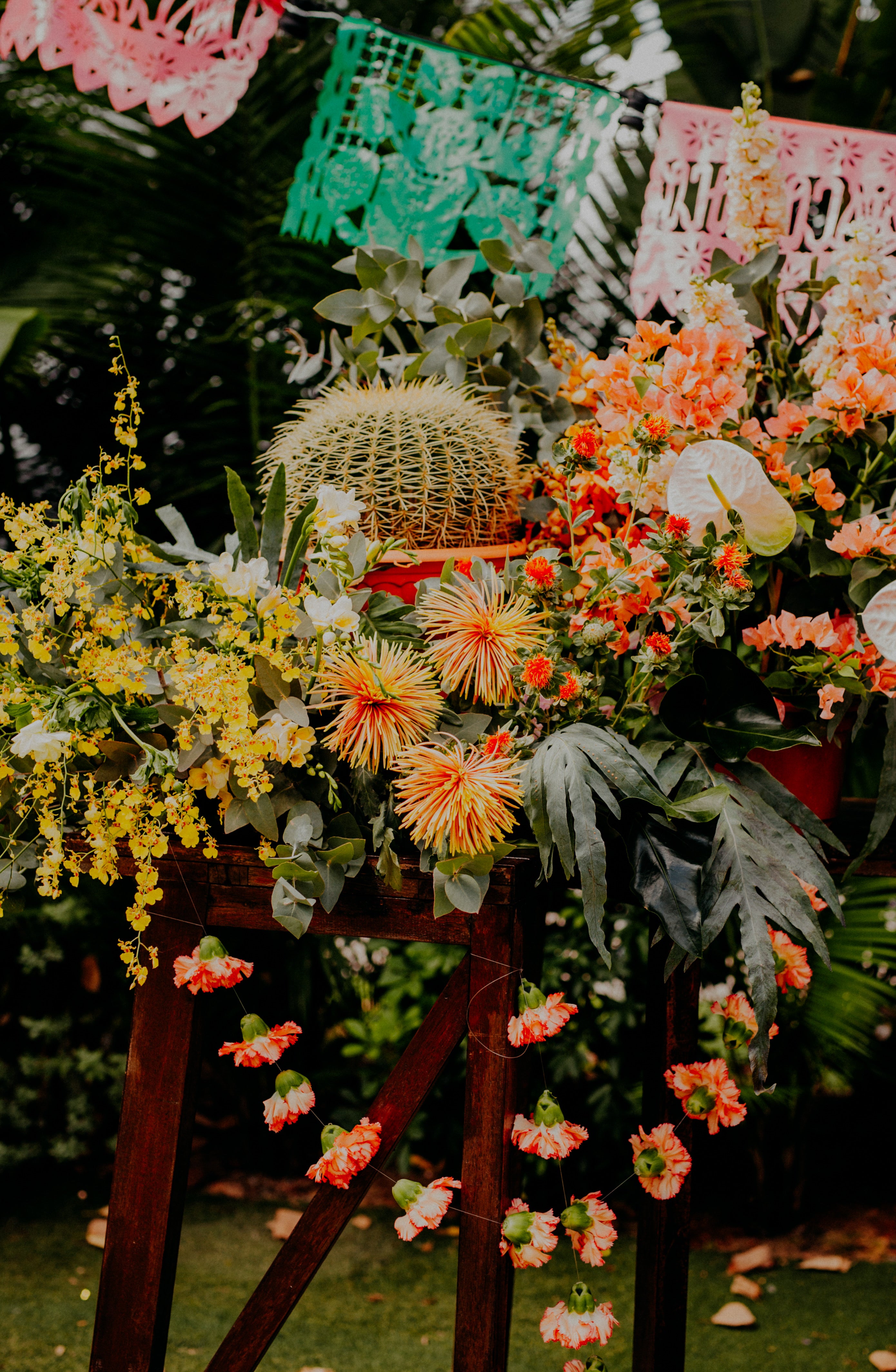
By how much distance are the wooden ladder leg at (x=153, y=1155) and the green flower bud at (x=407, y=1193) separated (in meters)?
0.24

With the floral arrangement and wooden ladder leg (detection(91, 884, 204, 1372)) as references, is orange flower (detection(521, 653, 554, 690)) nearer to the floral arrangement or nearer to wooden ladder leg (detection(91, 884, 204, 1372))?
the floral arrangement

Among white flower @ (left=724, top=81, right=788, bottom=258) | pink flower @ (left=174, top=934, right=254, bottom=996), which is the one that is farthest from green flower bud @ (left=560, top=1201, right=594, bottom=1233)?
white flower @ (left=724, top=81, right=788, bottom=258)

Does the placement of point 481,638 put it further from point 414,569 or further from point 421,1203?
point 421,1203

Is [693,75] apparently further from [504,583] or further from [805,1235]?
[805,1235]

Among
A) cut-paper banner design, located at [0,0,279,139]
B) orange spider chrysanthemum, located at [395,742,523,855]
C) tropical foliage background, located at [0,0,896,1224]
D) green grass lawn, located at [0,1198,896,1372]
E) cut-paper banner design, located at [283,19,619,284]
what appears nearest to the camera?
orange spider chrysanthemum, located at [395,742,523,855]

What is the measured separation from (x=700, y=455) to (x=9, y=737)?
2.12 ft

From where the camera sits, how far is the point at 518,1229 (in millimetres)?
771

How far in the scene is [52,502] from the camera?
2.21 m

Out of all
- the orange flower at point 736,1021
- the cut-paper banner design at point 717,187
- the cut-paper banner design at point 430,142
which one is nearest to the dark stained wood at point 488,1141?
the orange flower at point 736,1021

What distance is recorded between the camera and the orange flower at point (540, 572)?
2.75ft

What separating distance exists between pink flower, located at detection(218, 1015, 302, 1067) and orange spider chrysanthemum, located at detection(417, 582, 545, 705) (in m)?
0.33

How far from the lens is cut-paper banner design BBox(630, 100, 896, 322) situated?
1244 millimetres

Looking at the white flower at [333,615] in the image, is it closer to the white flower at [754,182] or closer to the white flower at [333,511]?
the white flower at [333,511]

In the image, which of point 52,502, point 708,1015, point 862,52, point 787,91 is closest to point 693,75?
point 787,91
